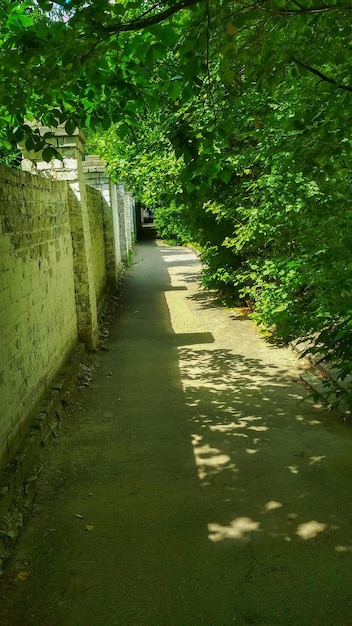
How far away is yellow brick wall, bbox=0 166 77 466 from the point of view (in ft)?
13.5

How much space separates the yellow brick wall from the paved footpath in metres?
0.67

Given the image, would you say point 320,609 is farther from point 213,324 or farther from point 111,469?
point 213,324

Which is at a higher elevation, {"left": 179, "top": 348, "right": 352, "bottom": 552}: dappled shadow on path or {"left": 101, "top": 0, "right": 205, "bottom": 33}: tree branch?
{"left": 101, "top": 0, "right": 205, "bottom": 33}: tree branch

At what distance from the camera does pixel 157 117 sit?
10.9 metres

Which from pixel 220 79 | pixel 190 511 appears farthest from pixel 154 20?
pixel 190 511

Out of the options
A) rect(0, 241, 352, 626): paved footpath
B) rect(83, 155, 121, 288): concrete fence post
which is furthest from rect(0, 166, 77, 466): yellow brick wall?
rect(83, 155, 121, 288): concrete fence post

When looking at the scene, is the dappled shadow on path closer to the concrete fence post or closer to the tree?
the tree

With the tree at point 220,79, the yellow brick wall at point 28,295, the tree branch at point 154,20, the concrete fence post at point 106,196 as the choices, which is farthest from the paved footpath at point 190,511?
the concrete fence post at point 106,196

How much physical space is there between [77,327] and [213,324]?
3439 millimetres

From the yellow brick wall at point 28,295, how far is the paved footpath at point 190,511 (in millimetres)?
666

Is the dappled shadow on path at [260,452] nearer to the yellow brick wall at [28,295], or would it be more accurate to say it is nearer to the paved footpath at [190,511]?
the paved footpath at [190,511]

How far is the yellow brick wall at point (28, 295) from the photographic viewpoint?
13.5 ft

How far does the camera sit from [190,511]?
3912 millimetres

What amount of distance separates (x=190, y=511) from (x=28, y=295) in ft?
8.21
